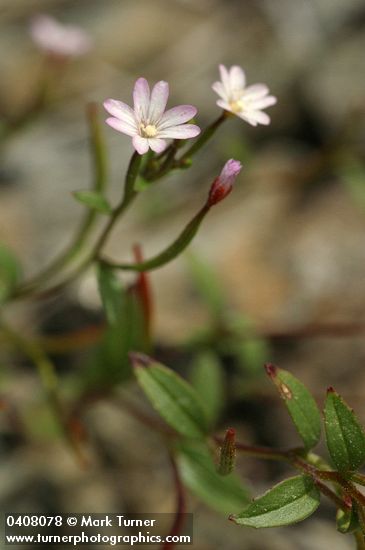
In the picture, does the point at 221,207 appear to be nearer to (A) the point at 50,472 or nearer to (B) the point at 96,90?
(B) the point at 96,90

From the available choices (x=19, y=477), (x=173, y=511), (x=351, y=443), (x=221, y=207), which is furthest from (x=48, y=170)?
(x=351, y=443)

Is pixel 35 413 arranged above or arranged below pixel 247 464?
above

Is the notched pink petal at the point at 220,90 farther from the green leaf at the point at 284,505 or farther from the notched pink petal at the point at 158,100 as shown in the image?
the green leaf at the point at 284,505

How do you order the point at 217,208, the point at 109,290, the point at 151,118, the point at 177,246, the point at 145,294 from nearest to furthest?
the point at 151,118 < the point at 177,246 < the point at 109,290 < the point at 145,294 < the point at 217,208

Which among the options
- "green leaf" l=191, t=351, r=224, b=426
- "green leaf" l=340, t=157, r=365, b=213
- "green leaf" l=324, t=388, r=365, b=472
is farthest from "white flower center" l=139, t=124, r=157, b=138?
"green leaf" l=340, t=157, r=365, b=213

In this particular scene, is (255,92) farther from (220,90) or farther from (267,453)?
(267,453)

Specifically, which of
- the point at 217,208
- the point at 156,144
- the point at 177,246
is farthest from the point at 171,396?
the point at 217,208

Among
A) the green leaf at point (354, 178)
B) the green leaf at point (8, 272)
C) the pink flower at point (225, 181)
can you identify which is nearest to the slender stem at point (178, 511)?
the green leaf at point (8, 272)
